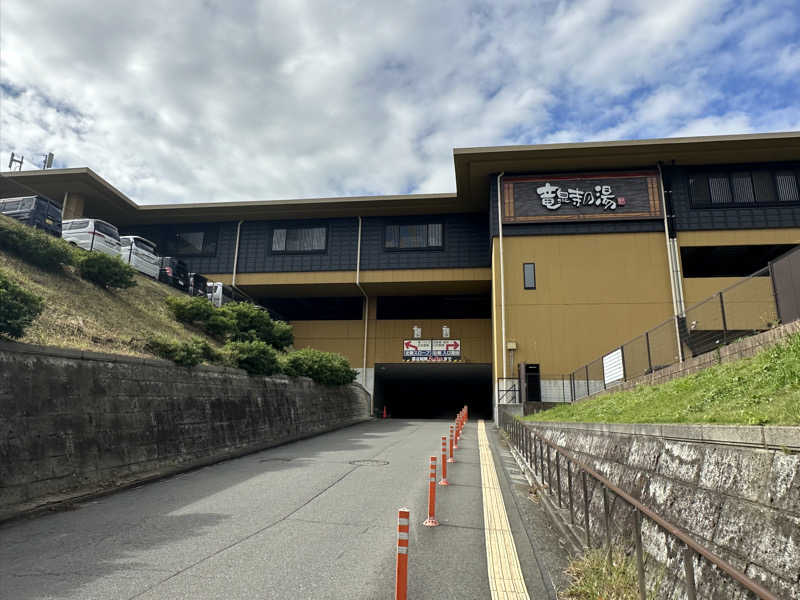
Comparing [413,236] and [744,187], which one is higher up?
[744,187]

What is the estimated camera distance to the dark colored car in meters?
28.4

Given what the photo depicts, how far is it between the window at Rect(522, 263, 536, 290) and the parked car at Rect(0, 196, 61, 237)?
23660 millimetres

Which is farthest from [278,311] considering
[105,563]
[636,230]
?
[105,563]

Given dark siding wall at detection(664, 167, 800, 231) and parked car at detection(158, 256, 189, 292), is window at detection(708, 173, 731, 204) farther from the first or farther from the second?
parked car at detection(158, 256, 189, 292)

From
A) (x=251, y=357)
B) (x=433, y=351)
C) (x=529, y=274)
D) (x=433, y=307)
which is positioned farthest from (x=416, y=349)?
(x=251, y=357)

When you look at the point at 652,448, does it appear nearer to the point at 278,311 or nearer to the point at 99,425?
the point at 99,425

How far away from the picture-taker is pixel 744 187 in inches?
1099

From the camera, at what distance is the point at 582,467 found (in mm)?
5832

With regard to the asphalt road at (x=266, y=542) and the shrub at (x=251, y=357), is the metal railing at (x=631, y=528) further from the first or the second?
the shrub at (x=251, y=357)

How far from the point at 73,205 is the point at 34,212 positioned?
1597cm

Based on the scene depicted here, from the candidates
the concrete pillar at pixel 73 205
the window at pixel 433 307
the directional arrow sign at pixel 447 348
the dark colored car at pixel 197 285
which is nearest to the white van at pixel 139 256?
the dark colored car at pixel 197 285

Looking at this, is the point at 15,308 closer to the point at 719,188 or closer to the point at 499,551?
the point at 499,551

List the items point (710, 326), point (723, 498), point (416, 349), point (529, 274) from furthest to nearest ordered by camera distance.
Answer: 1. point (416, 349)
2. point (529, 274)
3. point (710, 326)
4. point (723, 498)

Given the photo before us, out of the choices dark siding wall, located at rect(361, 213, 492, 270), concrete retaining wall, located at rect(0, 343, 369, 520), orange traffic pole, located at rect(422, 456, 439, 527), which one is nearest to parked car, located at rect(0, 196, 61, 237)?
concrete retaining wall, located at rect(0, 343, 369, 520)
